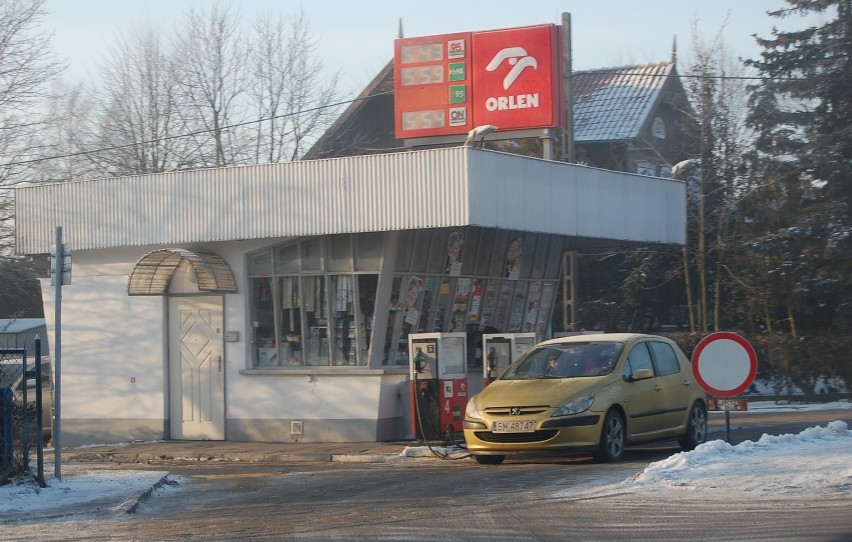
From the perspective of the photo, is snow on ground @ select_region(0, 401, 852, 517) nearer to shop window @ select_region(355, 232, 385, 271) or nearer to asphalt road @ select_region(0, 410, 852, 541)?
asphalt road @ select_region(0, 410, 852, 541)

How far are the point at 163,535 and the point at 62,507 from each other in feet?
7.61

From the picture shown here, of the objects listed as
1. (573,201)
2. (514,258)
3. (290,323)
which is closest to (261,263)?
(290,323)

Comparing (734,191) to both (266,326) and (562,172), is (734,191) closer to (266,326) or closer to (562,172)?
(562,172)

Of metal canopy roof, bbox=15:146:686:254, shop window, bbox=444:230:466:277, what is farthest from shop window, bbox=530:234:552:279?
shop window, bbox=444:230:466:277

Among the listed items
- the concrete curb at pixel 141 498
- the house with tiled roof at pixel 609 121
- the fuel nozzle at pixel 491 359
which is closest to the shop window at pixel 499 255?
the fuel nozzle at pixel 491 359

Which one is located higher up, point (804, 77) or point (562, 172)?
point (804, 77)

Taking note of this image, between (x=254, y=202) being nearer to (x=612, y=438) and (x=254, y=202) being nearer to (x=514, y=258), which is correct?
(x=514, y=258)

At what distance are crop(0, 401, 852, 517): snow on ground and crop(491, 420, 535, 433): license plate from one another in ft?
6.88

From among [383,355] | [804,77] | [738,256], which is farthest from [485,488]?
[804,77]

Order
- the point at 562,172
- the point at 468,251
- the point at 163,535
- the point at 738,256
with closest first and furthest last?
the point at 163,535, the point at 562,172, the point at 468,251, the point at 738,256

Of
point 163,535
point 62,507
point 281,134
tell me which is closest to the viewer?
point 163,535

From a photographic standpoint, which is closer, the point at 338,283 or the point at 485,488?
the point at 485,488

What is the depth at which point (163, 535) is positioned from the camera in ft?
31.8

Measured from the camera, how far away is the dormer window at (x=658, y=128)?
143 feet
